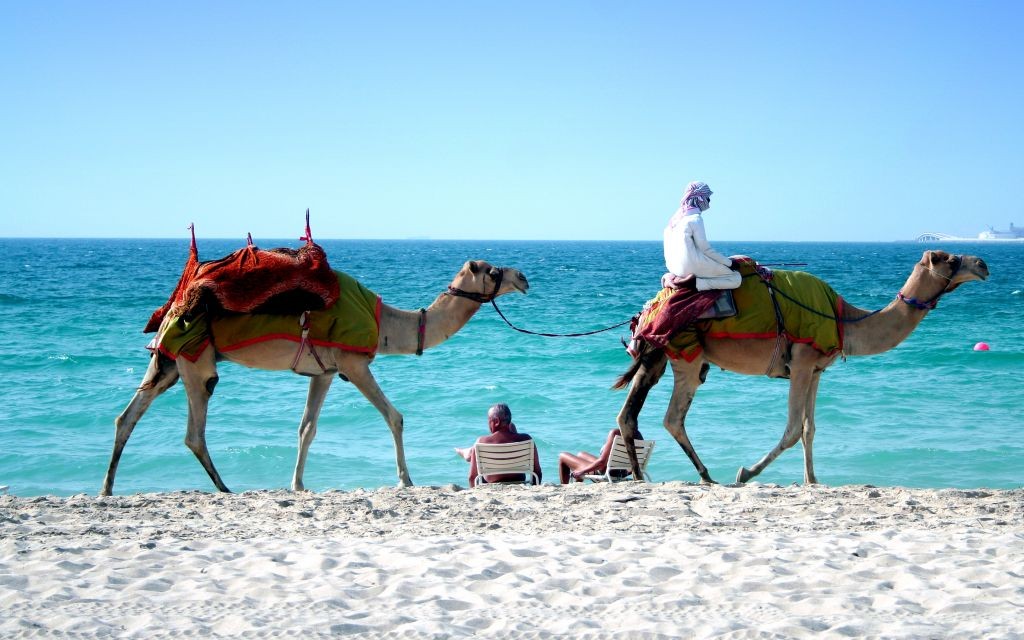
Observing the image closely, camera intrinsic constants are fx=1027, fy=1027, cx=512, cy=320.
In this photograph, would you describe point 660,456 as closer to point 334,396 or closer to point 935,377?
point 334,396

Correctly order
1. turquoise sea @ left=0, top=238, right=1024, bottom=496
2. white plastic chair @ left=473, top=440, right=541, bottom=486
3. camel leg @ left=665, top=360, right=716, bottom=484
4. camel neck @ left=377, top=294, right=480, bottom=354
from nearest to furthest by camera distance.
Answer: camel leg @ left=665, top=360, right=716, bottom=484
white plastic chair @ left=473, top=440, right=541, bottom=486
camel neck @ left=377, top=294, right=480, bottom=354
turquoise sea @ left=0, top=238, right=1024, bottom=496

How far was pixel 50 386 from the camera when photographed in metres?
17.0

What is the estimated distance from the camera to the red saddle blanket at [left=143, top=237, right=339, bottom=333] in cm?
808

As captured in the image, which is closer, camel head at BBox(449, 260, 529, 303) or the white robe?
the white robe

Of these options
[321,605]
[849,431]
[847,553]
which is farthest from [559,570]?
[849,431]

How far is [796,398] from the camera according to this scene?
27.4ft

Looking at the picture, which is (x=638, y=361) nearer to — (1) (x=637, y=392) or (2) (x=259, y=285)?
(1) (x=637, y=392)

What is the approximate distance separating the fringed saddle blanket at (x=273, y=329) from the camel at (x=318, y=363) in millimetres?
69

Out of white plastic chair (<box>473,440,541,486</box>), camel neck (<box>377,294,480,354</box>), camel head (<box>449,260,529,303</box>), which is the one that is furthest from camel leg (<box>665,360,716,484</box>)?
camel neck (<box>377,294,480,354</box>)

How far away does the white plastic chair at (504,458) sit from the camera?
8.77m

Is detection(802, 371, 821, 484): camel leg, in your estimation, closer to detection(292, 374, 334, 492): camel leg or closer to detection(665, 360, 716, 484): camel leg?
detection(665, 360, 716, 484): camel leg

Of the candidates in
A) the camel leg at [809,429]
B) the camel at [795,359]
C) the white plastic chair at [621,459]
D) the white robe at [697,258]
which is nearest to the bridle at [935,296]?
the camel at [795,359]

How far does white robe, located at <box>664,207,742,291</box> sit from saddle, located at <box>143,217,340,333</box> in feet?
9.08

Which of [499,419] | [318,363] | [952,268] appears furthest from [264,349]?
[952,268]
